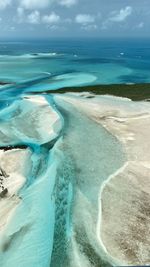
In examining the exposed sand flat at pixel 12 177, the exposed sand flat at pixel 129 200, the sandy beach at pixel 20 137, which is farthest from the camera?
the sandy beach at pixel 20 137

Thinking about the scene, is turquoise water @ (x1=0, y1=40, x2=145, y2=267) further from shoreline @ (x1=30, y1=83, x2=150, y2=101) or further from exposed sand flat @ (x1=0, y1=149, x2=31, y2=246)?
shoreline @ (x1=30, y1=83, x2=150, y2=101)

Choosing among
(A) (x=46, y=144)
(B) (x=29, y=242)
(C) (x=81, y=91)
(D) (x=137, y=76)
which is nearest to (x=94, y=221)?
(B) (x=29, y=242)

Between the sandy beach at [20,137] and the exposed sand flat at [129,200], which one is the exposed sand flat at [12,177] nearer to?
the sandy beach at [20,137]

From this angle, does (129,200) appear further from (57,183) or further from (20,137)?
(20,137)

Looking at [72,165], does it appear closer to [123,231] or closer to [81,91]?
[123,231]

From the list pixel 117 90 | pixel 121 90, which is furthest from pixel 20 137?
pixel 121 90

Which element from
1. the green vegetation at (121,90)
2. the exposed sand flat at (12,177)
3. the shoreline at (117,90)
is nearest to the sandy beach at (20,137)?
the exposed sand flat at (12,177)
